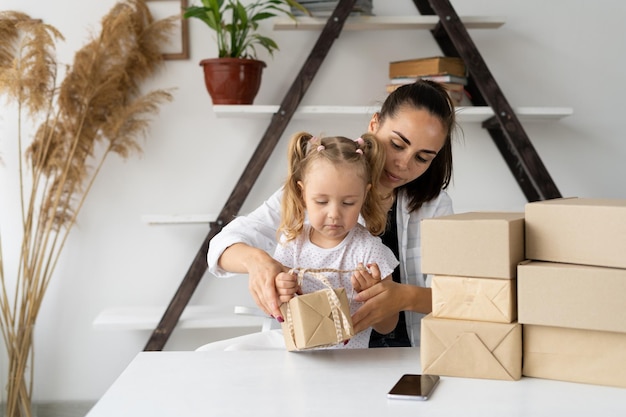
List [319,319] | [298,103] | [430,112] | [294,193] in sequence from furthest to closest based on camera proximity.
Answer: [298,103], [430,112], [294,193], [319,319]

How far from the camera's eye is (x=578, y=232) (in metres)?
1.17

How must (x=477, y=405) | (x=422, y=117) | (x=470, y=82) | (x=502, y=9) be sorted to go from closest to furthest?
(x=477, y=405) → (x=422, y=117) → (x=470, y=82) → (x=502, y=9)

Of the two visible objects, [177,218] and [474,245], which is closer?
[474,245]

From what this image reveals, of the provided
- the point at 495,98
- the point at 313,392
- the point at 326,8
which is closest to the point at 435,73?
the point at 495,98

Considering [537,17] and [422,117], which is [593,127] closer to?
[537,17]

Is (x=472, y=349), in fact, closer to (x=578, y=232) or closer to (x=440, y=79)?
(x=578, y=232)

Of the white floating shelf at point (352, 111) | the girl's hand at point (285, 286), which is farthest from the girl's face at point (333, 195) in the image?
the white floating shelf at point (352, 111)

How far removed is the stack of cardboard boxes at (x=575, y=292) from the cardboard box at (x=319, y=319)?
32 cm

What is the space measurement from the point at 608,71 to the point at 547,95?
289mm

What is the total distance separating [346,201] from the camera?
1.63 metres

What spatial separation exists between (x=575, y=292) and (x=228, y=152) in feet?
7.18

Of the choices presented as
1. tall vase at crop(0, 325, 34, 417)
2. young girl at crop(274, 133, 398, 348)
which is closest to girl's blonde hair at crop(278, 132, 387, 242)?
young girl at crop(274, 133, 398, 348)

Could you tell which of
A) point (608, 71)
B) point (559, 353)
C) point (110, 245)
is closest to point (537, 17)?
point (608, 71)

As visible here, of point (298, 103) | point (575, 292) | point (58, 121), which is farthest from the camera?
point (58, 121)
